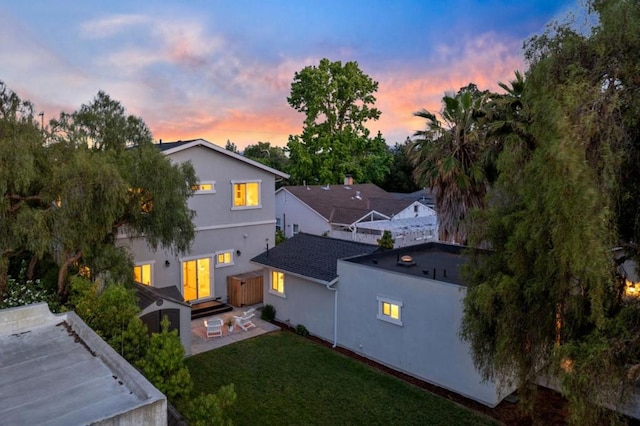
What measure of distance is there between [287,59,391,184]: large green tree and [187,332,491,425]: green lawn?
23206 millimetres

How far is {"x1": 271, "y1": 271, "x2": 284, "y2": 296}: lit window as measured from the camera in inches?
645

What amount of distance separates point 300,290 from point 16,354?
9.78 m

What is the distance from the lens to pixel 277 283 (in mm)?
16625

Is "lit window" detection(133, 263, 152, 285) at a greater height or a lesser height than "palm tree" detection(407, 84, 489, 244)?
lesser

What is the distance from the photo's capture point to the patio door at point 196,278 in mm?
18203

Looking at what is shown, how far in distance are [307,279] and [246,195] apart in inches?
278

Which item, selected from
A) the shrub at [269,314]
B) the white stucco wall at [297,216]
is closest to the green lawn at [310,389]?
the shrub at [269,314]

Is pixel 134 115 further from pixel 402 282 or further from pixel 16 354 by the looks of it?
pixel 402 282

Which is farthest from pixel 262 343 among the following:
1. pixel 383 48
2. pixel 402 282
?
pixel 383 48

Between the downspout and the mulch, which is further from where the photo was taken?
the downspout

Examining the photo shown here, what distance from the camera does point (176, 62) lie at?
19891mm

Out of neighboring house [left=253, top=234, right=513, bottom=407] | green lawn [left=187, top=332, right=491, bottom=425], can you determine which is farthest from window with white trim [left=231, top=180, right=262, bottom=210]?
green lawn [left=187, top=332, right=491, bottom=425]

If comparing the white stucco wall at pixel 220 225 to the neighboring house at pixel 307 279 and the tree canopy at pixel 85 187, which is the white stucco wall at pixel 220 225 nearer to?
the neighboring house at pixel 307 279

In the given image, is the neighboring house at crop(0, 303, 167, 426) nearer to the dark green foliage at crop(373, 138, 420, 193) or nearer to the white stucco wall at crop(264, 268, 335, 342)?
the white stucco wall at crop(264, 268, 335, 342)
